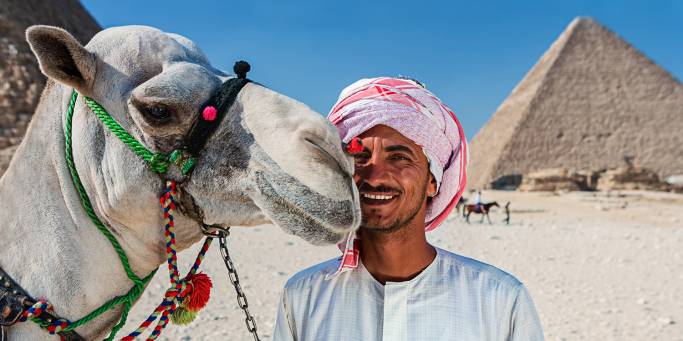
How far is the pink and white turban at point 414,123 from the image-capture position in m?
1.76

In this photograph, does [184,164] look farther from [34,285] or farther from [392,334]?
[392,334]

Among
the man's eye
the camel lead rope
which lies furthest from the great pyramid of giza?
the camel lead rope

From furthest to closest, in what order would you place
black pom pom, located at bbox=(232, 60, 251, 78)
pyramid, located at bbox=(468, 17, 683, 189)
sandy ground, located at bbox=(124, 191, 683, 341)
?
pyramid, located at bbox=(468, 17, 683, 189) < sandy ground, located at bbox=(124, 191, 683, 341) < black pom pom, located at bbox=(232, 60, 251, 78)

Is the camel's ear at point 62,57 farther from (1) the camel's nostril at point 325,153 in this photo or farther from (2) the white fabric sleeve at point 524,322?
(2) the white fabric sleeve at point 524,322

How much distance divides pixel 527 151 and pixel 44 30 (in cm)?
8926

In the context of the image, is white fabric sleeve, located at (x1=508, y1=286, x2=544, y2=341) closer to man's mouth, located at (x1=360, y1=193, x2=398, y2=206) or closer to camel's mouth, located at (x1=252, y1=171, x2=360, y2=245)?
man's mouth, located at (x1=360, y1=193, x2=398, y2=206)

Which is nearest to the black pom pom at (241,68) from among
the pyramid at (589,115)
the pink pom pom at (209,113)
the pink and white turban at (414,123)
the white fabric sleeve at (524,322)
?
the pink pom pom at (209,113)

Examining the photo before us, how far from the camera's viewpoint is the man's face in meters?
1.68

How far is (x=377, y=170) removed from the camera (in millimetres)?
1695

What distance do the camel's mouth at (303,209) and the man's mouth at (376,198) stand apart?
0.47m

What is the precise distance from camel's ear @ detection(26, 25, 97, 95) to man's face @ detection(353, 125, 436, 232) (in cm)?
74

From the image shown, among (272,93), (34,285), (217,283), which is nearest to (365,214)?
(272,93)

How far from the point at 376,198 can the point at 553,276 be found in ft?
21.9

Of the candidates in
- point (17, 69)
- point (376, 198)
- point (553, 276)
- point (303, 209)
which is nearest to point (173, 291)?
point (303, 209)
